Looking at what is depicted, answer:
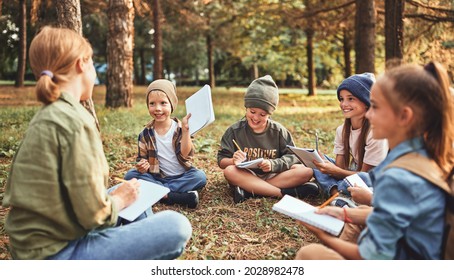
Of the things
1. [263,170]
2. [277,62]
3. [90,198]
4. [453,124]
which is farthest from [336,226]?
[277,62]

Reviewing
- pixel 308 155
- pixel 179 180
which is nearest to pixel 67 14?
pixel 179 180

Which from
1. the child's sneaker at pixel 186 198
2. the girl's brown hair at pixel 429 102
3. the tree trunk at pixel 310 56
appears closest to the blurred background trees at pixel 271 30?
the tree trunk at pixel 310 56

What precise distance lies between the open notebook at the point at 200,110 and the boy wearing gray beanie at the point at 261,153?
44 cm

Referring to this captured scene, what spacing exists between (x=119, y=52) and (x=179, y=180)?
6.10 m

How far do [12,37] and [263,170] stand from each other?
20.3m

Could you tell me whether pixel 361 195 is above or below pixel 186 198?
above

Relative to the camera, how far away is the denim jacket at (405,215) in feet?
5.75

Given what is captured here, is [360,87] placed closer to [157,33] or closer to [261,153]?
[261,153]

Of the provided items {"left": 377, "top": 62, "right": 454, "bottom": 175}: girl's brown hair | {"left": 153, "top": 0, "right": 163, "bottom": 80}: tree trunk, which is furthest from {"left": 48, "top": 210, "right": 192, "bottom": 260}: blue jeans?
{"left": 153, "top": 0, "right": 163, "bottom": 80}: tree trunk

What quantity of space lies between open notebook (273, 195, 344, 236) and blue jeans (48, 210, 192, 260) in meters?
0.54

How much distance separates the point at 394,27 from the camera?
26.6ft

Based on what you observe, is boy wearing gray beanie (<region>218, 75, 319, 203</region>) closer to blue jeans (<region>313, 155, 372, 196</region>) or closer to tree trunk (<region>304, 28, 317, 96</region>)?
blue jeans (<region>313, 155, 372, 196</region>)

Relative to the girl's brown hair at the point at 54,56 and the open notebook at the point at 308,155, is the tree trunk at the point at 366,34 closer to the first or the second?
the open notebook at the point at 308,155
